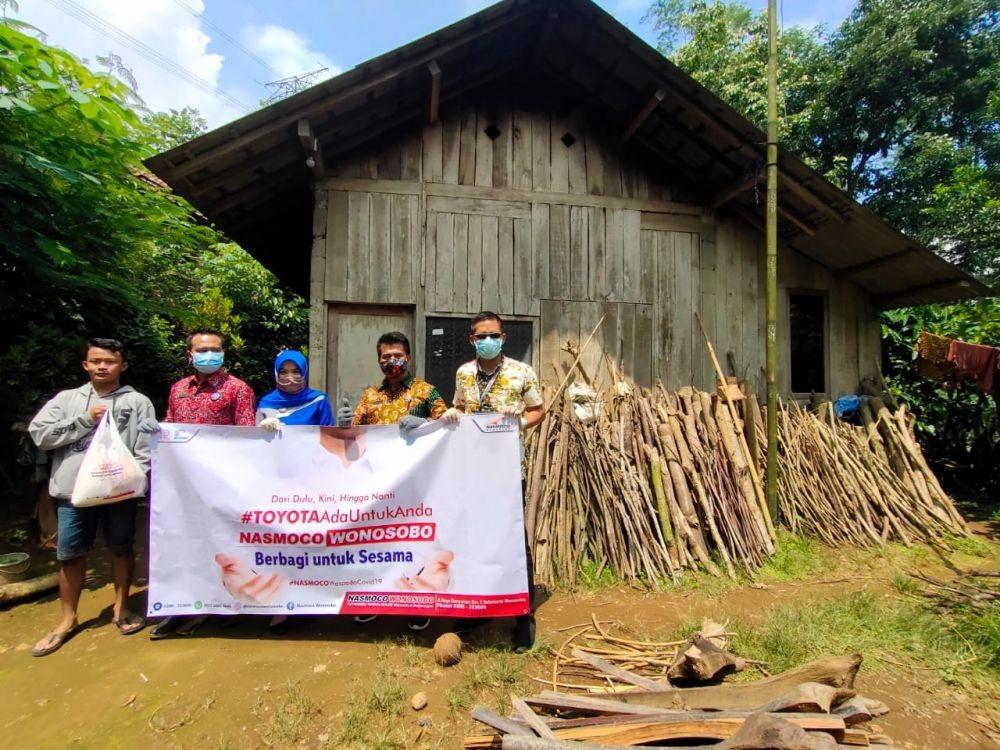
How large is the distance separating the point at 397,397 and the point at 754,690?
2.50 meters

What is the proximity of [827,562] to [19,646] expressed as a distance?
616cm

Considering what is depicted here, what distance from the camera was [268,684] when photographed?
2.64 metres

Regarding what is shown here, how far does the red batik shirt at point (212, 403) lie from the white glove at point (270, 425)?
0.75ft

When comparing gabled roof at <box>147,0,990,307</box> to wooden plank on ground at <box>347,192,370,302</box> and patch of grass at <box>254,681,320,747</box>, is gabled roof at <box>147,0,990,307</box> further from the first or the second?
patch of grass at <box>254,681,320,747</box>

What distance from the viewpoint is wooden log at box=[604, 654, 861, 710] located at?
89.0 inches

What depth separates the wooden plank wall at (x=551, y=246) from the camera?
5418 mm

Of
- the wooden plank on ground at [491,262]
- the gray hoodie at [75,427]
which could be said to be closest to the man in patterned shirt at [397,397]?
the gray hoodie at [75,427]

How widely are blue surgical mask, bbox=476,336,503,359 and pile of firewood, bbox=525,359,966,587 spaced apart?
59.8 inches

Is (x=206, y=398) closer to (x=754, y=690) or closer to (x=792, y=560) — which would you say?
(x=754, y=690)

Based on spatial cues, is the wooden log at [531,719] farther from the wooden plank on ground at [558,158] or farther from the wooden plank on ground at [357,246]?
the wooden plank on ground at [558,158]

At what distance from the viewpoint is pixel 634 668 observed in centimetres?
282

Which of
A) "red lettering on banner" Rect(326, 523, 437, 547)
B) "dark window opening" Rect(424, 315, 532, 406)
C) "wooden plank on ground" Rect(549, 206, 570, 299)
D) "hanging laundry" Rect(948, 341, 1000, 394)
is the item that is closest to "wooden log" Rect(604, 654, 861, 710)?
"red lettering on banner" Rect(326, 523, 437, 547)

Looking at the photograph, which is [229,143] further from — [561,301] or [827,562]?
[827,562]

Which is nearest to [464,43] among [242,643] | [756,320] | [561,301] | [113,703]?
[561,301]
